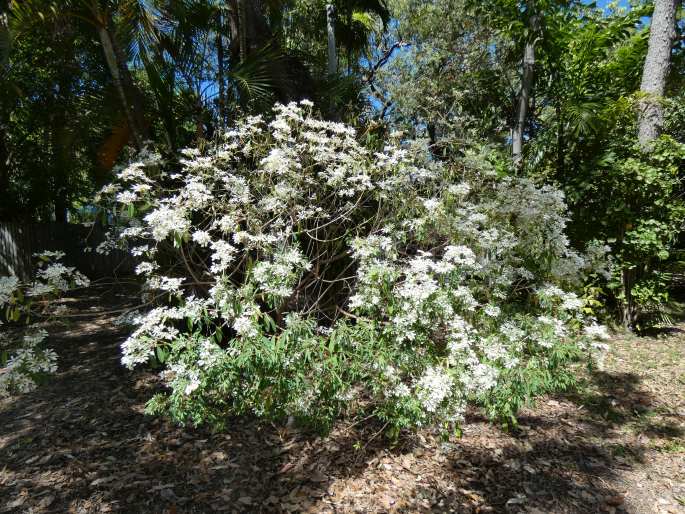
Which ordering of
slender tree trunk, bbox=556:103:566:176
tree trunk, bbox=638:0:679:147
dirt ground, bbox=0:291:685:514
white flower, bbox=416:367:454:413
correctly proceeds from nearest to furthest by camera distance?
white flower, bbox=416:367:454:413 → dirt ground, bbox=0:291:685:514 → tree trunk, bbox=638:0:679:147 → slender tree trunk, bbox=556:103:566:176

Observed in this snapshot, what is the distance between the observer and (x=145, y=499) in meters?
2.83

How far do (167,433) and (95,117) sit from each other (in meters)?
4.13

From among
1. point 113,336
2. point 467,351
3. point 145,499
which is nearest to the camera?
point 467,351

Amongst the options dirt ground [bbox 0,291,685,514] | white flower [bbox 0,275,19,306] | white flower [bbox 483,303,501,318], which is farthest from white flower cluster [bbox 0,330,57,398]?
white flower [bbox 483,303,501,318]

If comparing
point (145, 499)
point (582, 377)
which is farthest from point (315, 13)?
point (145, 499)

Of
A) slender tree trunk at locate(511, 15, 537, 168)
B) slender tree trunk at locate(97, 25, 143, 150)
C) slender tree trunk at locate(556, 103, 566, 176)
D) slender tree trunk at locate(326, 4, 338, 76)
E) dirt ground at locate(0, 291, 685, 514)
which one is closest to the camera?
dirt ground at locate(0, 291, 685, 514)

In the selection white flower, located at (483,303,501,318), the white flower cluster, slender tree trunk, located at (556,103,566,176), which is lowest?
the white flower cluster

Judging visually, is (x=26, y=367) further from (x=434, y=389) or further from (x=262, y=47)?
(x=262, y=47)

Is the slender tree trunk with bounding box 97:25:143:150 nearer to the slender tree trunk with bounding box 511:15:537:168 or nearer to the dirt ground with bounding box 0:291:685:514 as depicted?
the dirt ground with bounding box 0:291:685:514

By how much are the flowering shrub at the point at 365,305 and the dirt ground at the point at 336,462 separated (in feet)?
1.88

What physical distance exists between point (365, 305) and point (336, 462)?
139 centimetres

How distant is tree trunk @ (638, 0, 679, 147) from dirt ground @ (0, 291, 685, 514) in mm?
3443

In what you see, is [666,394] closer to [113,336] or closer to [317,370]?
[317,370]

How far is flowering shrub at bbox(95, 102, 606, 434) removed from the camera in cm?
249
